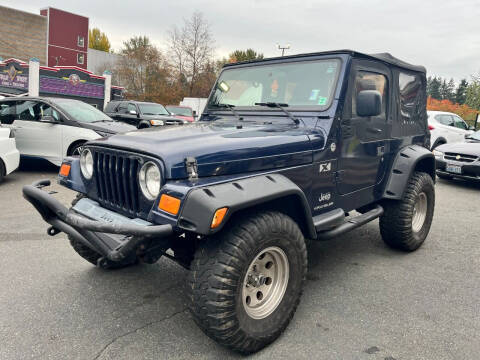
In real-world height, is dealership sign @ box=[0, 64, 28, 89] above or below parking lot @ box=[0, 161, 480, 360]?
above

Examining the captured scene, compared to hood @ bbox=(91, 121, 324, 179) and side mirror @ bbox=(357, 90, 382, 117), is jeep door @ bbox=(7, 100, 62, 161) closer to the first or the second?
hood @ bbox=(91, 121, 324, 179)

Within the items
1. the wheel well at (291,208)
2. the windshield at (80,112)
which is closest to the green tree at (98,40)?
the windshield at (80,112)

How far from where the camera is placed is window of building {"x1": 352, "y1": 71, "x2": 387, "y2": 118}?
3.38 meters

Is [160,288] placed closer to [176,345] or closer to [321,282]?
→ [176,345]

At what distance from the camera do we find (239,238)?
2.31 m

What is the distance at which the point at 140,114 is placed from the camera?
14312 millimetres

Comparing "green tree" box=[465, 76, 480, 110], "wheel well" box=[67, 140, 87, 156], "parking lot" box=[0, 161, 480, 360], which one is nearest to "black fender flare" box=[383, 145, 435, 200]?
"parking lot" box=[0, 161, 480, 360]

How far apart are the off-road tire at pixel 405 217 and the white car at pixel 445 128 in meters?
9.00

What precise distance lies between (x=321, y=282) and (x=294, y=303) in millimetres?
953

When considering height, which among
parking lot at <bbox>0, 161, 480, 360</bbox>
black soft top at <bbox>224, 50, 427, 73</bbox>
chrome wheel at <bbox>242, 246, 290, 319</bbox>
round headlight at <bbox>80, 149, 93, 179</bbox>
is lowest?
parking lot at <bbox>0, 161, 480, 360</bbox>

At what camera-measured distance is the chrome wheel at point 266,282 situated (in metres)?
2.57

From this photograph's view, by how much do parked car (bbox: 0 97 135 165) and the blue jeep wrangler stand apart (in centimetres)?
477

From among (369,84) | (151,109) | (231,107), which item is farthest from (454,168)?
(151,109)

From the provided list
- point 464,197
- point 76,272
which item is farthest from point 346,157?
point 464,197
